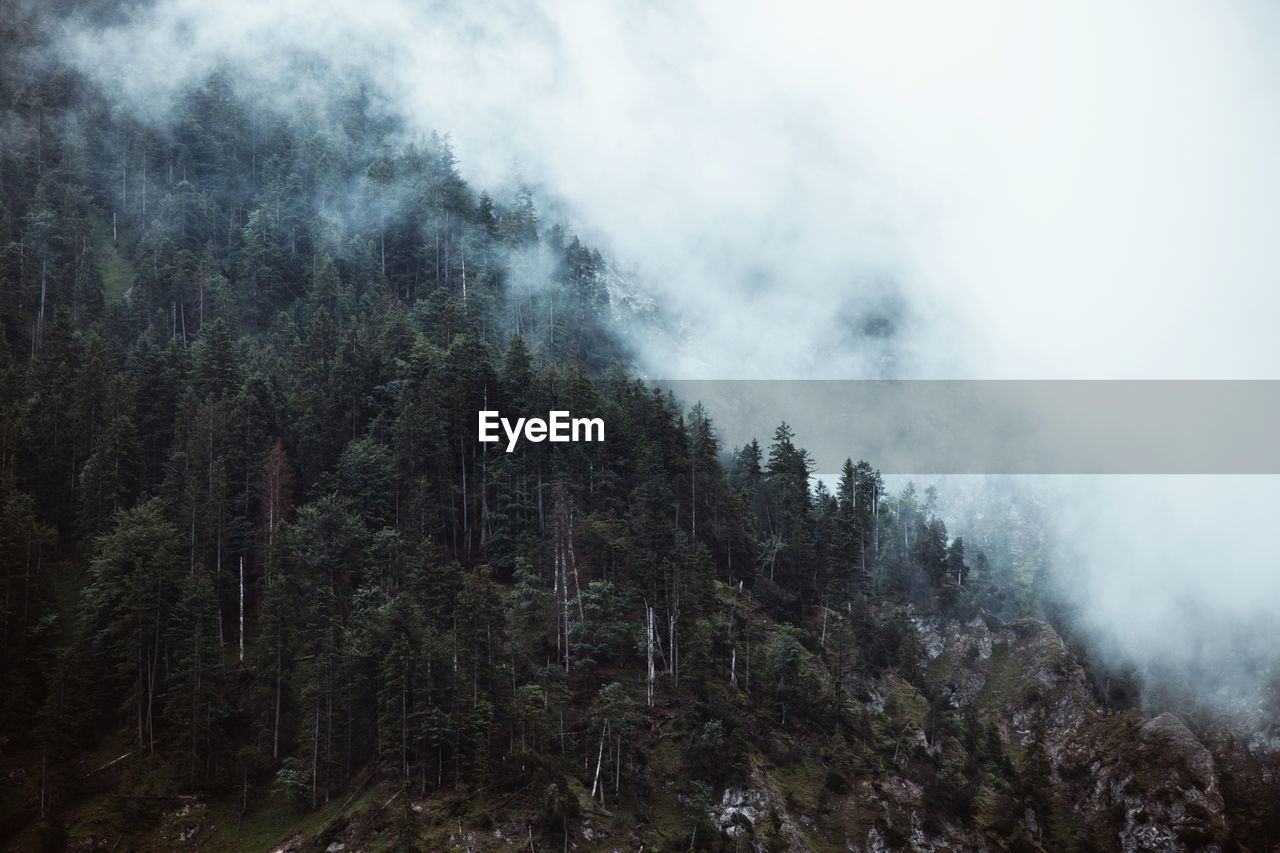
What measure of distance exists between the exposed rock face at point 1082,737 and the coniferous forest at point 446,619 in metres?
0.36

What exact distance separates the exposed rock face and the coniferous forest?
359 millimetres

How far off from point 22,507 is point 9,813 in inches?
927

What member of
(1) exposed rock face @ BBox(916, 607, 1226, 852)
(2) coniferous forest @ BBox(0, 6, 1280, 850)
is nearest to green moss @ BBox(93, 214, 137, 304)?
(2) coniferous forest @ BBox(0, 6, 1280, 850)

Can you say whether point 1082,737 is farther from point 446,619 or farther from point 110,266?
point 110,266

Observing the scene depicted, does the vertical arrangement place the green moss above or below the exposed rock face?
above

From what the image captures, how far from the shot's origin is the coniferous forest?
200 ft

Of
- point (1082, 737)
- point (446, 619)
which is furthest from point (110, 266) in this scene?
point (1082, 737)

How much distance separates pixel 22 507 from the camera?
69.4 metres

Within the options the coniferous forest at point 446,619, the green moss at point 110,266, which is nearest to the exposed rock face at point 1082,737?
the coniferous forest at point 446,619

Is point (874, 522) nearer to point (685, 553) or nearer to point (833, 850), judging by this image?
point (685, 553)

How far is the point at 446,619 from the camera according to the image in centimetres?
6744

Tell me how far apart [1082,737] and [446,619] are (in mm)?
69373

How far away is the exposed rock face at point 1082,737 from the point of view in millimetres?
82812

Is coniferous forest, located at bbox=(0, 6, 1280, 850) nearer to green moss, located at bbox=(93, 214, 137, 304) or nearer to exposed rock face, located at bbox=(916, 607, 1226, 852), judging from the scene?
exposed rock face, located at bbox=(916, 607, 1226, 852)
